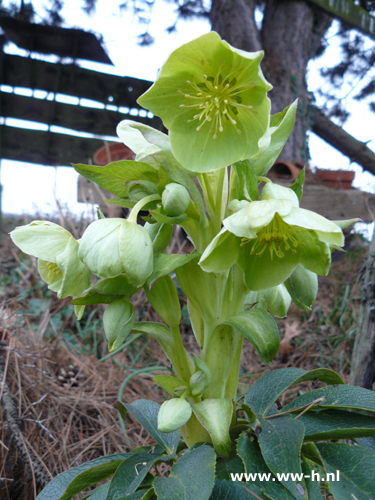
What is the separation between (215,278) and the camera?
59 centimetres

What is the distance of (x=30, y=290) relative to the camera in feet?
5.96

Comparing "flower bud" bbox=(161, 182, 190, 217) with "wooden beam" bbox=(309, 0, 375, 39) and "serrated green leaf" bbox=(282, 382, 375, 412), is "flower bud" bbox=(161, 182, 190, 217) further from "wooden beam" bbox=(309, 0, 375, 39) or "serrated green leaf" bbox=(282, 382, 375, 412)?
"wooden beam" bbox=(309, 0, 375, 39)

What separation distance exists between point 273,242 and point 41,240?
33cm

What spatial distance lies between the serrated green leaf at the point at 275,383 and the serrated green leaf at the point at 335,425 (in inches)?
2.0

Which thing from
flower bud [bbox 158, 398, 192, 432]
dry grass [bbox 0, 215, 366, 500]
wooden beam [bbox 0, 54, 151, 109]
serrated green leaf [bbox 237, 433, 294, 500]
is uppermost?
wooden beam [bbox 0, 54, 151, 109]

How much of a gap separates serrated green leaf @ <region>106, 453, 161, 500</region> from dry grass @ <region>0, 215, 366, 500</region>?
286mm

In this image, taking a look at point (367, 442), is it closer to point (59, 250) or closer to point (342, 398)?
point (342, 398)

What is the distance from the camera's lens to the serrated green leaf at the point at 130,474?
19.2 inches

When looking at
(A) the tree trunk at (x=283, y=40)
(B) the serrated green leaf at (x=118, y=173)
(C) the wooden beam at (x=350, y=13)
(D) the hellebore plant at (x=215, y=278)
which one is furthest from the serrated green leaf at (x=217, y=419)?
(C) the wooden beam at (x=350, y=13)

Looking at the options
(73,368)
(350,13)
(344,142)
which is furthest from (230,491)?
(350,13)

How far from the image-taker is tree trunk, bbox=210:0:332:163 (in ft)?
8.69

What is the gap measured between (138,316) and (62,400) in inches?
27.6

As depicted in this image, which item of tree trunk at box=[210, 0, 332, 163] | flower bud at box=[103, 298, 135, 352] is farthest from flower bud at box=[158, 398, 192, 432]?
tree trunk at box=[210, 0, 332, 163]

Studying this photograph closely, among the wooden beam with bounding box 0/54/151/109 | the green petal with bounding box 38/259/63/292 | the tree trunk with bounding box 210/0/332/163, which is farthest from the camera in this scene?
the wooden beam with bounding box 0/54/151/109
